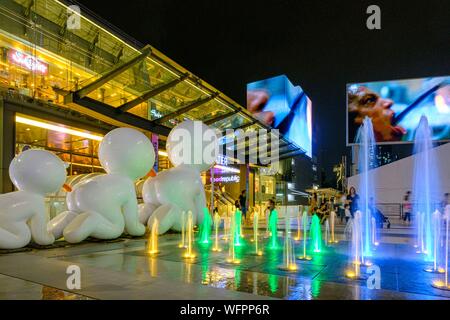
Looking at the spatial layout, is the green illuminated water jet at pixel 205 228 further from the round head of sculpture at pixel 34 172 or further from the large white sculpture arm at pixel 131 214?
the round head of sculpture at pixel 34 172

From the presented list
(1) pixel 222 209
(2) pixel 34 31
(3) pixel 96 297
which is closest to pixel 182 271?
(3) pixel 96 297

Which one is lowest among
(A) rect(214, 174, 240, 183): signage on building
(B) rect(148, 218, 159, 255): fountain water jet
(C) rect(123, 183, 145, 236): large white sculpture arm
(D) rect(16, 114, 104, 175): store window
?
(B) rect(148, 218, 159, 255): fountain water jet

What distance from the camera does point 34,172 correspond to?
855 centimetres

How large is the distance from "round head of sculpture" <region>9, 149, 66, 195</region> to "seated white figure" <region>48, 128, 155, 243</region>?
3.32ft

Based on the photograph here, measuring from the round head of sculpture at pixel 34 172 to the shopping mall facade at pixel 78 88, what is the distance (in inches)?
191

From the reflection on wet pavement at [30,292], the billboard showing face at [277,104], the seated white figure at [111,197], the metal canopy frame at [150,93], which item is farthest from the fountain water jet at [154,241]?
the billboard showing face at [277,104]

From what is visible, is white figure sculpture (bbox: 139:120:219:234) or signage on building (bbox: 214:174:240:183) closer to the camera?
white figure sculpture (bbox: 139:120:219:234)

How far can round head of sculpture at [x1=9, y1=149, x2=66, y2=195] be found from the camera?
8562 millimetres

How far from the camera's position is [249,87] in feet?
216

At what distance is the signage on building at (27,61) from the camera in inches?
646

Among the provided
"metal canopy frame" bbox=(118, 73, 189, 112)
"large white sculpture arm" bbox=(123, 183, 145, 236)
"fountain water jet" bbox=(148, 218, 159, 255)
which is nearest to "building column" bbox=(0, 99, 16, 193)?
"metal canopy frame" bbox=(118, 73, 189, 112)

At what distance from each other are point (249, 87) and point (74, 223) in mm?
58345

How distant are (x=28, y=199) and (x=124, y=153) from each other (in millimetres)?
2659

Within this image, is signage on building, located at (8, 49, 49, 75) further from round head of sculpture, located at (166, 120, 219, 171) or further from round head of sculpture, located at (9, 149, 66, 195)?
round head of sculpture, located at (9, 149, 66, 195)
